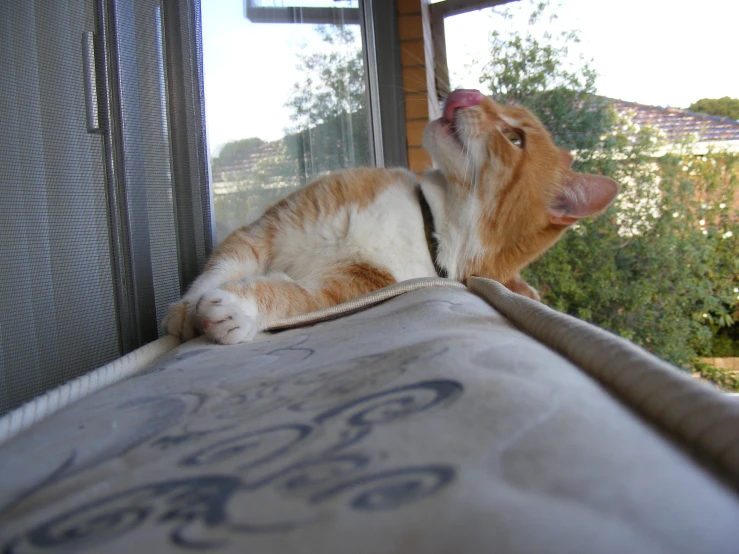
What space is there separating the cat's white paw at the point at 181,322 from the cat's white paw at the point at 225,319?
9 centimetres

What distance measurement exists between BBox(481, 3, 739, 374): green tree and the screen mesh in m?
1.92

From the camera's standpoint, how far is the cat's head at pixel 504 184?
1.49 meters

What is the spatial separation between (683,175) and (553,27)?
94 centimetres

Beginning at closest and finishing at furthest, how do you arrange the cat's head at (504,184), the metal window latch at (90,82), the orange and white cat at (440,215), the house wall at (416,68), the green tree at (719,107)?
the metal window latch at (90,82)
the orange and white cat at (440,215)
the cat's head at (504,184)
the green tree at (719,107)
the house wall at (416,68)

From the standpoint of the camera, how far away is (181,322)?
1.13 metres

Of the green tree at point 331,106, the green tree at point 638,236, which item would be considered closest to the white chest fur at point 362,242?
the green tree at point 331,106

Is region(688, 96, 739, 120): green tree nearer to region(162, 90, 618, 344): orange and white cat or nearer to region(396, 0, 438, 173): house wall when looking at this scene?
region(162, 90, 618, 344): orange and white cat

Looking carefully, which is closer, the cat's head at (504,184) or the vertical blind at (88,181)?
the vertical blind at (88,181)

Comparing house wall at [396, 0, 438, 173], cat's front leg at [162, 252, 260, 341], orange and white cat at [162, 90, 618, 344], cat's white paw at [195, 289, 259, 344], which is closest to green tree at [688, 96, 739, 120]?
orange and white cat at [162, 90, 618, 344]

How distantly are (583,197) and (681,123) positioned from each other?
1253 millimetres

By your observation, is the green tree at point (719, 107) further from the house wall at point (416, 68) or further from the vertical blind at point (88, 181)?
the vertical blind at point (88, 181)

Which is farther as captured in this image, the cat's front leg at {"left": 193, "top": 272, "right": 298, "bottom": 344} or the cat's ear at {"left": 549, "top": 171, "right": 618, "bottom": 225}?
the cat's ear at {"left": 549, "top": 171, "right": 618, "bottom": 225}

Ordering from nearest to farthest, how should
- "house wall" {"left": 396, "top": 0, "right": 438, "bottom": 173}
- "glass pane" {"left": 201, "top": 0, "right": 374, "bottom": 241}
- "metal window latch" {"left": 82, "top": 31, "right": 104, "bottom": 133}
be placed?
"metal window latch" {"left": 82, "top": 31, "right": 104, "bottom": 133} < "glass pane" {"left": 201, "top": 0, "right": 374, "bottom": 241} < "house wall" {"left": 396, "top": 0, "right": 438, "bottom": 173}

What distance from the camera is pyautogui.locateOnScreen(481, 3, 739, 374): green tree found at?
2.38m
